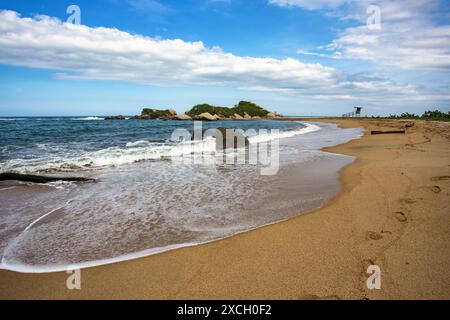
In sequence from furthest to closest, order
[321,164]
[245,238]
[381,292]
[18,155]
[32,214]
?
[18,155] < [321,164] < [32,214] < [245,238] < [381,292]

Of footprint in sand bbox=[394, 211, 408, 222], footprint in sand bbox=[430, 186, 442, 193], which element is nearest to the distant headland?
footprint in sand bbox=[430, 186, 442, 193]

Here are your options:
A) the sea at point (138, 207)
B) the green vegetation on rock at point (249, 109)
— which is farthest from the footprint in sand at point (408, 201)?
the green vegetation on rock at point (249, 109)

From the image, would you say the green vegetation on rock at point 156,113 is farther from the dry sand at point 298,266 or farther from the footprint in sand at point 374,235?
the footprint in sand at point 374,235

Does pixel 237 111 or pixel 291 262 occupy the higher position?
pixel 237 111

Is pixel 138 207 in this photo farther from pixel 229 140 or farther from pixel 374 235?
pixel 229 140

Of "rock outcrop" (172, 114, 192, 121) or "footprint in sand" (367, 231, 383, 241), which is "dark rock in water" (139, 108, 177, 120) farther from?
"footprint in sand" (367, 231, 383, 241)

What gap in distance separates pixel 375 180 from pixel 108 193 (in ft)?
21.6

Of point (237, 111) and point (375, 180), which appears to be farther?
point (237, 111)

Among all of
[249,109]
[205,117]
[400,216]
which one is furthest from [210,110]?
[400,216]

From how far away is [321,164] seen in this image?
402 inches

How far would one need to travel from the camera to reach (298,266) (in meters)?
3.09

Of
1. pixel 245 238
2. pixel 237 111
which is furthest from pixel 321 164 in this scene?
pixel 237 111

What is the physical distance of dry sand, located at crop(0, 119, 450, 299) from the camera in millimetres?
2709

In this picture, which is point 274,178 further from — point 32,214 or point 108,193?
point 32,214
